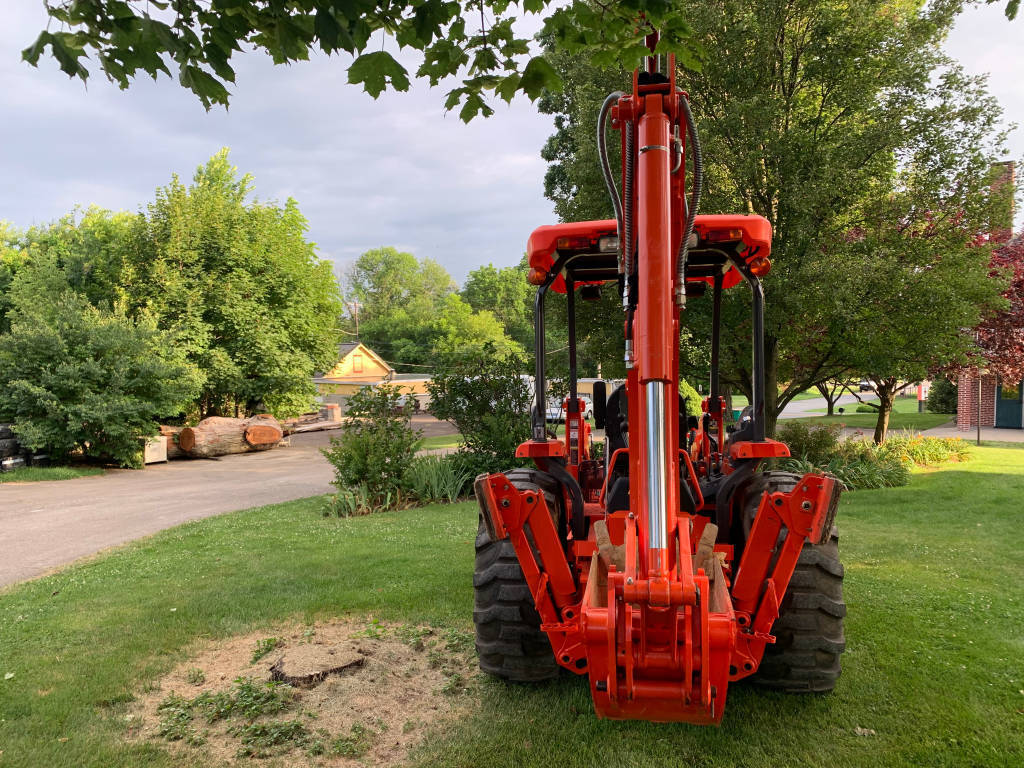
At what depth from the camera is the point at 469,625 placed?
15.8 feet

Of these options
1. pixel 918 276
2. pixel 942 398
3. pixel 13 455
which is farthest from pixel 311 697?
pixel 942 398

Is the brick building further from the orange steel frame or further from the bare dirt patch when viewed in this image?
the bare dirt patch

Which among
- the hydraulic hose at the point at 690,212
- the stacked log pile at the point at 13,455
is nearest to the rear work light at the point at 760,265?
the hydraulic hose at the point at 690,212

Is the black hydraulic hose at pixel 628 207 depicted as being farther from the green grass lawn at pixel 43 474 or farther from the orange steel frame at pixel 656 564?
the green grass lawn at pixel 43 474

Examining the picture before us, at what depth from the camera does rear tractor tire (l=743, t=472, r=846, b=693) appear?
3.31 meters

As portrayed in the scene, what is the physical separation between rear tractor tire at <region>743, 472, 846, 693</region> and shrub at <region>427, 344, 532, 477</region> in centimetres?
767

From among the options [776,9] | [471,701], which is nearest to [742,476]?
[471,701]

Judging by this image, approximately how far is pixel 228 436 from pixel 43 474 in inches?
217

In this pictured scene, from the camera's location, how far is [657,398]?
2.57 m

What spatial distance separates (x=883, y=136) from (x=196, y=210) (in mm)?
19424

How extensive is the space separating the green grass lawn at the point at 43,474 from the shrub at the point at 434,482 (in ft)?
30.1

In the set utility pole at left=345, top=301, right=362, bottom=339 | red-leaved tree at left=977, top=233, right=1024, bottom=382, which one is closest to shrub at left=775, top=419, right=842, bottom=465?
red-leaved tree at left=977, top=233, right=1024, bottom=382

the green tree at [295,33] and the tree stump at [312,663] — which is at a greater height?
the green tree at [295,33]

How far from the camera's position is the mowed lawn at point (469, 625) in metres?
3.18
